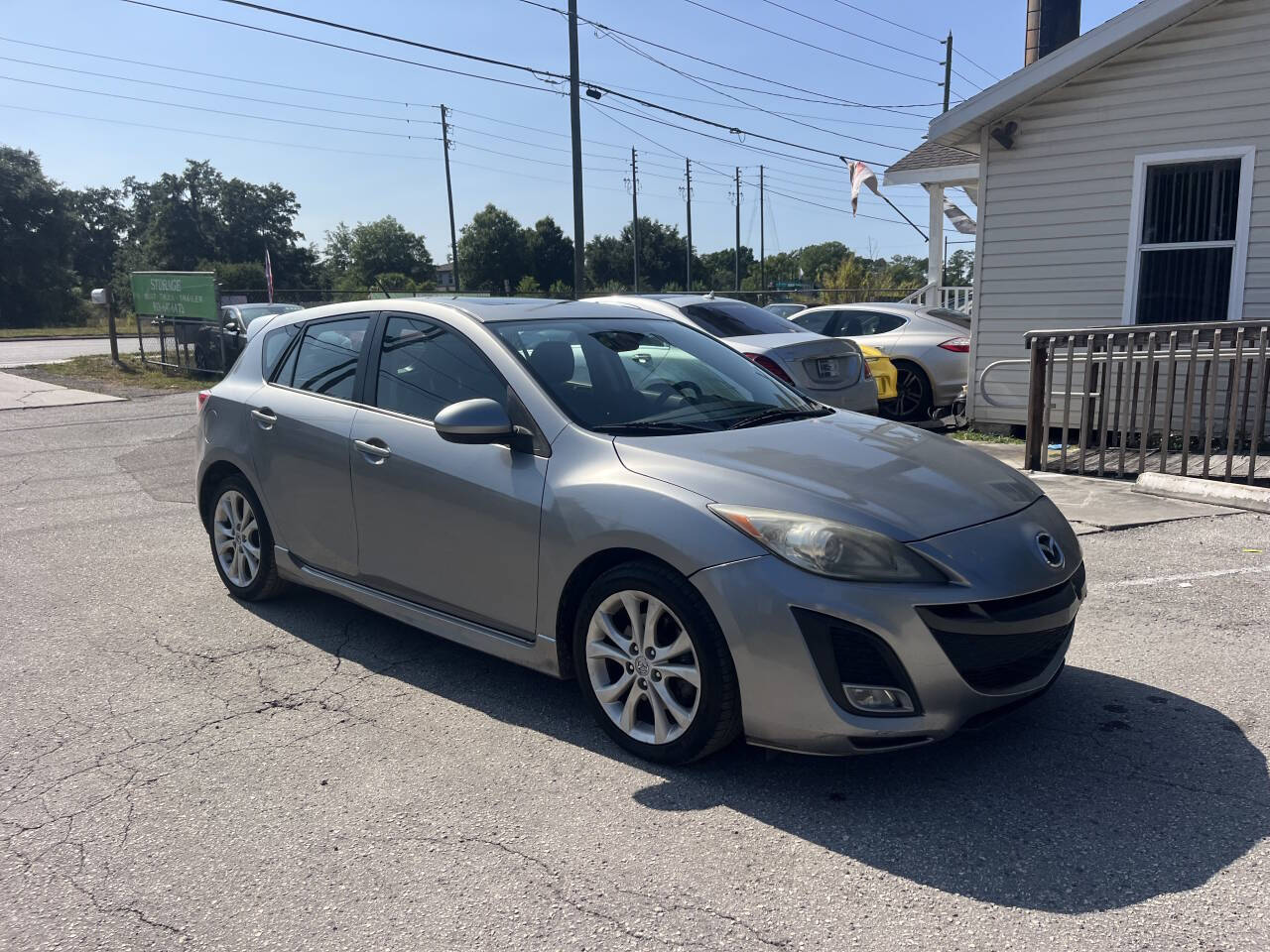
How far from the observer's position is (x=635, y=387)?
4129 millimetres

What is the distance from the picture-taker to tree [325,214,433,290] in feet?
330

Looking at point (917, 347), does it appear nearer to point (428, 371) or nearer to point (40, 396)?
point (428, 371)

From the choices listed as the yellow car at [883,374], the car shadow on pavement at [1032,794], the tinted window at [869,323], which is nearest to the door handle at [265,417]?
the car shadow on pavement at [1032,794]

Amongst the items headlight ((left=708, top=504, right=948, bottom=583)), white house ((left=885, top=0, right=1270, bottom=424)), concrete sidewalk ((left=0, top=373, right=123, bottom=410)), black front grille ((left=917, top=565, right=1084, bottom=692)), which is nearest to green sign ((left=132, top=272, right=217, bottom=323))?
concrete sidewalk ((left=0, top=373, right=123, bottom=410))

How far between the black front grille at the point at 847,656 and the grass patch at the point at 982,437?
819cm

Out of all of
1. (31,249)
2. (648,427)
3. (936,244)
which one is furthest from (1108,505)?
(31,249)

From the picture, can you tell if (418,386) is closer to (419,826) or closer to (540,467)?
(540,467)

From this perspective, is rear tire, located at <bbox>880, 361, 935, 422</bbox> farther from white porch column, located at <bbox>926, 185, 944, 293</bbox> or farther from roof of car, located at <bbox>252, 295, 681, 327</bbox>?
roof of car, located at <bbox>252, 295, 681, 327</bbox>

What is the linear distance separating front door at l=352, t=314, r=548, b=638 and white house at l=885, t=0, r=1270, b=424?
7996 mm

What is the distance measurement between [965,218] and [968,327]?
43.5 feet

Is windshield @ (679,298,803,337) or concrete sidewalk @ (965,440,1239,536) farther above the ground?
windshield @ (679,298,803,337)

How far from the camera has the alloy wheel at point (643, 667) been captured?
328 cm

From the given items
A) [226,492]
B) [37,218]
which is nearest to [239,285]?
[37,218]

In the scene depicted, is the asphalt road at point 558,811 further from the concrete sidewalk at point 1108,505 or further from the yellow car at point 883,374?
the yellow car at point 883,374
